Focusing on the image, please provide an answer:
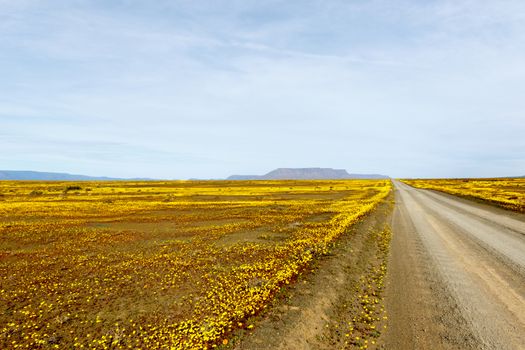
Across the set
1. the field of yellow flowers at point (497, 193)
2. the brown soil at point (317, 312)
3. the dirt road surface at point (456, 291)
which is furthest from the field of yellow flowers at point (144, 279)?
the field of yellow flowers at point (497, 193)

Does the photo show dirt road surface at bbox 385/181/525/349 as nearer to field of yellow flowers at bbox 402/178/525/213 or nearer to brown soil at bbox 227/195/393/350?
brown soil at bbox 227/195/393/350

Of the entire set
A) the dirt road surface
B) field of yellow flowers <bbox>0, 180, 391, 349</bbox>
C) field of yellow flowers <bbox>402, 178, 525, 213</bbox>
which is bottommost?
field of yellow flowers <bbox>0, 180, 391, 349</bbox>

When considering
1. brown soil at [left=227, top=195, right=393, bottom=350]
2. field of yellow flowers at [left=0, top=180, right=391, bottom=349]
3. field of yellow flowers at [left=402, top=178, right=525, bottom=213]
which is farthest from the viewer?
field of yellow flowers at [left=402, top=178, right=525, bottom=213]

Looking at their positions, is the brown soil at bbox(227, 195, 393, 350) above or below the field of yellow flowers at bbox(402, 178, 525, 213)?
below

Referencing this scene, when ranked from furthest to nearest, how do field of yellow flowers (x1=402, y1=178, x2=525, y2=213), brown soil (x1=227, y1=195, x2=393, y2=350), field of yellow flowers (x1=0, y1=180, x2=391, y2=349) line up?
field of yellow flowers (x1=402, y1=178, x2=525, y2=213), field of yellow flowers (x1=0, y1=180, x2=391, y2=349), brown soil (x1=227, y1=195, x2=393, y2=350)

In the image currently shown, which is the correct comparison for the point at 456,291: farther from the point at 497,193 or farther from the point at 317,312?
the point at 497,193

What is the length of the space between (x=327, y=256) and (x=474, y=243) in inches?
440

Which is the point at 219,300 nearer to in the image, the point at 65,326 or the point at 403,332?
the point at 65,326

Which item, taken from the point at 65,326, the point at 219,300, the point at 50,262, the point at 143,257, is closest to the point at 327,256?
the point at 219,300

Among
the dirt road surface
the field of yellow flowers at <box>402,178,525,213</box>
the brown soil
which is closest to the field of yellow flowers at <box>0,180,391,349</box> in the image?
the brown soil

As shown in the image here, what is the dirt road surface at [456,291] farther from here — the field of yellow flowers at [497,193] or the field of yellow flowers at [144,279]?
the field of yellow flowers at [497,193]

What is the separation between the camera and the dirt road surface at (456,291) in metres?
9.75

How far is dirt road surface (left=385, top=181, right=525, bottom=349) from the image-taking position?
9.75 metres

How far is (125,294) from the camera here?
14.5 metres
